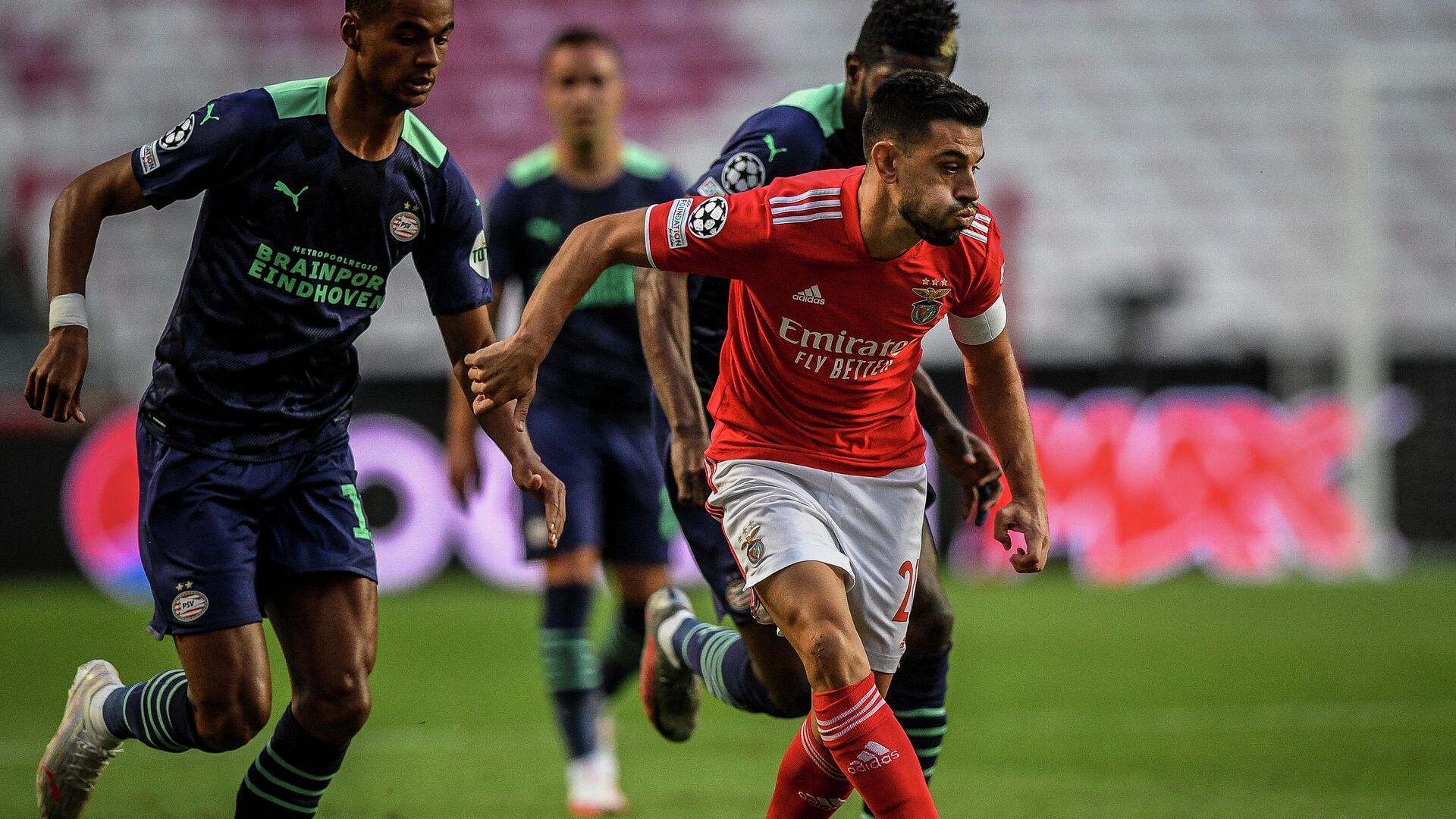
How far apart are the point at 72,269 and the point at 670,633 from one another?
7.37ft

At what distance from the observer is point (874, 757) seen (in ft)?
12.4

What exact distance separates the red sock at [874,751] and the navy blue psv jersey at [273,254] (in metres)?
1.49

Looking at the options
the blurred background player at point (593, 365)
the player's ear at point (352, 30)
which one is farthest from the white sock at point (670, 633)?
the player's ear at point (352, 30)

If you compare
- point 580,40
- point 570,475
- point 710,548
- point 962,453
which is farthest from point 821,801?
point 580,40

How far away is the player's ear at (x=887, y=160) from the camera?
387cm

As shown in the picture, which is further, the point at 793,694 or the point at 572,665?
the point at 572,665

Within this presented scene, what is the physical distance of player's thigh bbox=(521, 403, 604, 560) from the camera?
6.22 metres

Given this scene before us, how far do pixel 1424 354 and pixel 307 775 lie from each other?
12.1 meters

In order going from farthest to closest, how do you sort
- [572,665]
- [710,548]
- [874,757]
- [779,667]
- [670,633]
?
[572,665] → [670,633] → [710,548] → [779,667] → [874,757]

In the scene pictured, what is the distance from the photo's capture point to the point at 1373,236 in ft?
46.6

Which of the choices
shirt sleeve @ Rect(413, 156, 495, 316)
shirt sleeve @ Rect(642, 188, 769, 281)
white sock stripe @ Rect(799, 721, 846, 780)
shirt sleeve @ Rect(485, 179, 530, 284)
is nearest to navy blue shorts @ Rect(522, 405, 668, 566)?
shirt sleeve @ Rect(485, 179, 530, 284)

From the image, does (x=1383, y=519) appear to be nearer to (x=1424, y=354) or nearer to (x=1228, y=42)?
(x=1424, y=354)

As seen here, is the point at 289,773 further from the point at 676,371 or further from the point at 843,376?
the point at 843,376

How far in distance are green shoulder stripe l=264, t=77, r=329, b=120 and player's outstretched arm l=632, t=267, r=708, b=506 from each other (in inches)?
36.0
